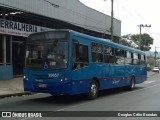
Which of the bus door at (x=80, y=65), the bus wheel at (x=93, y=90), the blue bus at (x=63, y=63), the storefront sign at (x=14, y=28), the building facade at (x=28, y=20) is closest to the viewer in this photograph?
the blue bus at (x=63, y=63)

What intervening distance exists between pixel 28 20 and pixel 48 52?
16.8 metres

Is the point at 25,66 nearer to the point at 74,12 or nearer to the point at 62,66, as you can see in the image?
the point at 62,66

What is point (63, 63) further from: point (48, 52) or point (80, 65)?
point (80, 65)

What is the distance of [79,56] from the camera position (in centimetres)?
1478

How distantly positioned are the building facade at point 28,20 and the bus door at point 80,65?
503 cm

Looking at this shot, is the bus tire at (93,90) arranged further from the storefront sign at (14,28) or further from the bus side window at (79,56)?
the storefront sign at (14,28)

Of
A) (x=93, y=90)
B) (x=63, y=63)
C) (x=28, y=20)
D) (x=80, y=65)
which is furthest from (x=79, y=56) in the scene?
(x=28, y=20)

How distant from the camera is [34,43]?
1484 cm

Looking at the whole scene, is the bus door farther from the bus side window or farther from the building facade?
the building facade

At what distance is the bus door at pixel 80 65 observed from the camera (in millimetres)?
14328

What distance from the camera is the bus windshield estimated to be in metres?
14.1

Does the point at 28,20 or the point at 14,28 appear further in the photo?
the point at 28,20

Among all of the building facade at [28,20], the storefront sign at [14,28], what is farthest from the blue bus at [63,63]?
the storefront sign at [14,28]

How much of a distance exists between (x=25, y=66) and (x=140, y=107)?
16.3 ft
